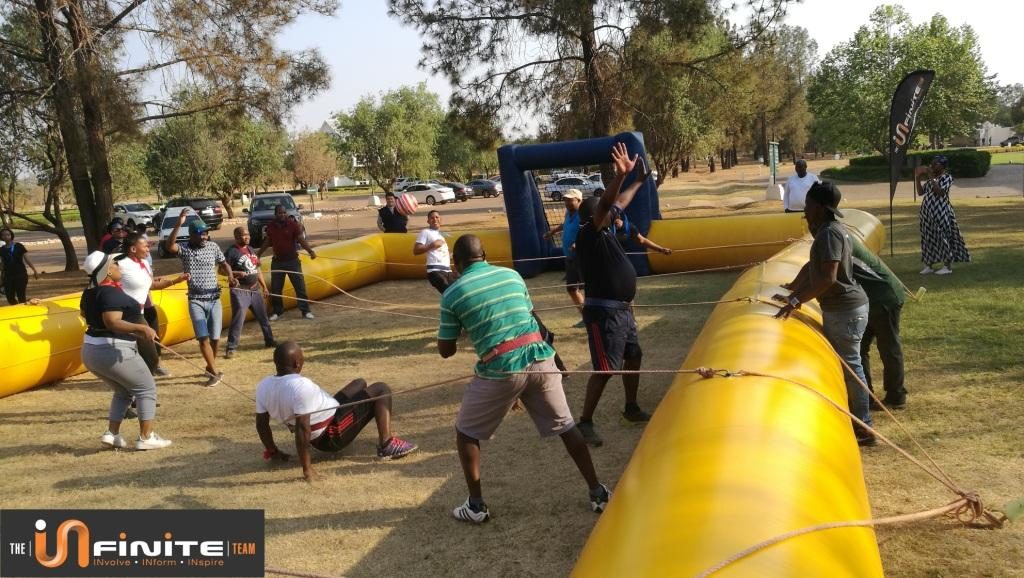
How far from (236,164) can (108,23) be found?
1543 inches

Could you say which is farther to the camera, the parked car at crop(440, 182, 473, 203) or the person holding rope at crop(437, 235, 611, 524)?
the parked car at crop(440, 182, 473, 203)

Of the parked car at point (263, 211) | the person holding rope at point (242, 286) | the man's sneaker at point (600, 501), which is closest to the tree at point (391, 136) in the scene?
the parked car at point (263, 211)

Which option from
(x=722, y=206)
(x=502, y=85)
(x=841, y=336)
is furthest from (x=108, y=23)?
(x=722, y=206)

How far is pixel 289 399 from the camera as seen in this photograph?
5.04m

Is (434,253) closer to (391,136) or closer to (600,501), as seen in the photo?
(600,501)

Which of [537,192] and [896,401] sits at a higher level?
[537,192]

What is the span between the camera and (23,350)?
7770 millimetres

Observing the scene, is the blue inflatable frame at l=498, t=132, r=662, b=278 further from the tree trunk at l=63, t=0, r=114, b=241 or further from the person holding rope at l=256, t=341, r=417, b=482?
the person holding rope at l=256, t=341, r=417, b=482

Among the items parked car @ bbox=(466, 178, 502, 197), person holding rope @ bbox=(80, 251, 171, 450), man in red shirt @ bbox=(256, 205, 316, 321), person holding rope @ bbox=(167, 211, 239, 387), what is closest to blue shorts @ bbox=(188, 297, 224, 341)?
person holding rope @ bbox=(167, 211, 239, 387)

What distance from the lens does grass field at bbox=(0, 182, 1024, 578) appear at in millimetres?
3916

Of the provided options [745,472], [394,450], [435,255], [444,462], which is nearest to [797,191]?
[435,255]

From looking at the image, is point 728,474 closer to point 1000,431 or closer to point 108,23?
point 1000,431

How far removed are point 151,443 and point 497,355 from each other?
3577 mm

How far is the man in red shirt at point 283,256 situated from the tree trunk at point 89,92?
4.33m
